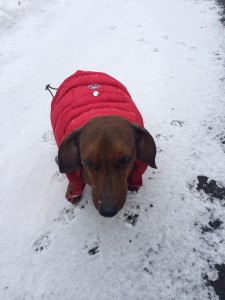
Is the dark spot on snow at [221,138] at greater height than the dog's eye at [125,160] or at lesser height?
lesser

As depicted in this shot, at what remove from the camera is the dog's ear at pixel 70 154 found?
253 cm

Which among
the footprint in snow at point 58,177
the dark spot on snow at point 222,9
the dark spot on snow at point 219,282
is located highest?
the dark spot on snow at point 222,9

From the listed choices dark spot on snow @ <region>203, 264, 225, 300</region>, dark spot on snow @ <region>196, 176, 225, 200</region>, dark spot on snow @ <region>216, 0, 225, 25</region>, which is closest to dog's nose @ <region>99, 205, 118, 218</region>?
dark spot on snow @ <region>203, 264, 225, 300</region>

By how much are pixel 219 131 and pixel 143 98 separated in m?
1.30

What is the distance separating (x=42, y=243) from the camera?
2832 millimetres

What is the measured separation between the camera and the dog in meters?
2.28

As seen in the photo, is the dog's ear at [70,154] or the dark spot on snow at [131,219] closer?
the dog's ear at [70,154]

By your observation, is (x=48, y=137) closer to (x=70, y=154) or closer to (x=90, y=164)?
(x=70, y=154)

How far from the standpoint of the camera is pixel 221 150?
3410 millimetres

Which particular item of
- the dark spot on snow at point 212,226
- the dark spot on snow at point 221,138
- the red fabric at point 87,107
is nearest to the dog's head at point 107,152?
the red fabric at point 87,107

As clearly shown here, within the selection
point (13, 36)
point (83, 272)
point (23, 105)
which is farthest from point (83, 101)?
point (13, 36)

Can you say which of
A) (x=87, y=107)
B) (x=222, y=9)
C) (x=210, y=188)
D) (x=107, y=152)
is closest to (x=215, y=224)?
(x=210, y=188)

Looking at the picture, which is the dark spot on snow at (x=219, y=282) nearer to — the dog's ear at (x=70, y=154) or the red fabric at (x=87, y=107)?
the red fabric at (x=87, y=107)

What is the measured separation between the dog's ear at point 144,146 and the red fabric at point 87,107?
111 millimetres
